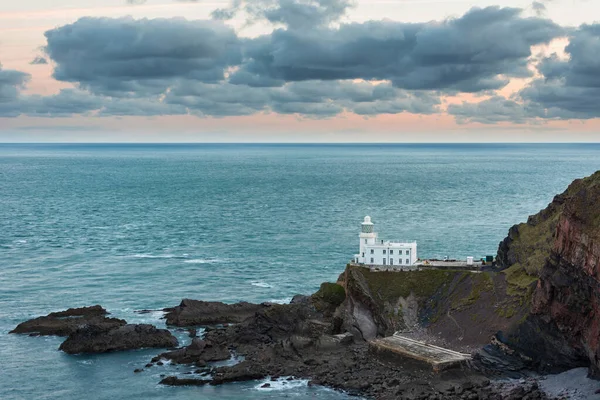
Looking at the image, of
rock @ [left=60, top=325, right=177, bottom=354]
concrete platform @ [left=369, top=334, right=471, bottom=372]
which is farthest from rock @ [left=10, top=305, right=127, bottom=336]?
concrete platform @ [left=369, top=334, right=471, bottom=372]

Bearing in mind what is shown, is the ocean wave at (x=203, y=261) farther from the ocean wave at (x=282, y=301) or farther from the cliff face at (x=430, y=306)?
the cliff face at (x=430, y=306)

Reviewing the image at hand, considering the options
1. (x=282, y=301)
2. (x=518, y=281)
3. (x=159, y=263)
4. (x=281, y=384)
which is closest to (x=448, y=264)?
(x=518, y=281)

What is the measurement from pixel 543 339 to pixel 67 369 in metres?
50.0

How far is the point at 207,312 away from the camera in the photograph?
9562 centimetres

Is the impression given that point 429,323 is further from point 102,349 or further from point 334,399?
point 102,349

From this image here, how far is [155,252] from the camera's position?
453 ft

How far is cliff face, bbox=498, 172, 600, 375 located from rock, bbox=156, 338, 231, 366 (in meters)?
30.7

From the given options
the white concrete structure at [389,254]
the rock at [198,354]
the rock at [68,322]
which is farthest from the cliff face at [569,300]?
the rock at [68,322]

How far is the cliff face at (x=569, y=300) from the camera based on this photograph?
68625 millimetres

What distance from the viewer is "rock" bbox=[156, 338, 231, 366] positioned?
→ 7969cm

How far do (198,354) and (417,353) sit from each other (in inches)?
939

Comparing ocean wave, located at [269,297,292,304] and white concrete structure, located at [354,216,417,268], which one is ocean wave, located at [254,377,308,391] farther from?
white concrete structure, located at [354,216,417,268]

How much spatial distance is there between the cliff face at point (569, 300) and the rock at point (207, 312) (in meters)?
34.7

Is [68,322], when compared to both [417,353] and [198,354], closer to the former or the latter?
[198,354]
